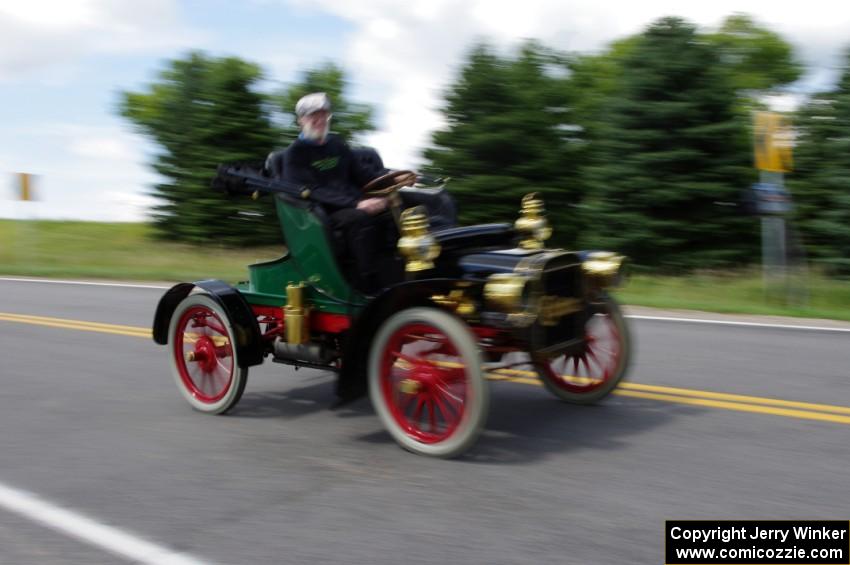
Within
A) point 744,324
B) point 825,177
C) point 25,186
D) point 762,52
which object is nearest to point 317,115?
point 744,324

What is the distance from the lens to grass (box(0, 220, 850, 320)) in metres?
12.4

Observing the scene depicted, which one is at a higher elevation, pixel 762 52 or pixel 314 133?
pixel 762 52

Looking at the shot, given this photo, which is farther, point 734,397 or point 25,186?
point 25,186

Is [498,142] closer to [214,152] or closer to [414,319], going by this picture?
[214,152]

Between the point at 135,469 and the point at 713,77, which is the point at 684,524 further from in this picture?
the point at 713,77

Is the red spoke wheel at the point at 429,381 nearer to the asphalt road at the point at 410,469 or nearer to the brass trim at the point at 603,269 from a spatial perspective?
the asphalt road at the point at 410,469

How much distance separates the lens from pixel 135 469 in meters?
4.84

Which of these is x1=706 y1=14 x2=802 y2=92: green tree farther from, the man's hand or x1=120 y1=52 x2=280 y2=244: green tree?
the man's hand

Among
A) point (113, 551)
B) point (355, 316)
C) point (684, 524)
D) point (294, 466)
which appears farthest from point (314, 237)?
point (684, 524)

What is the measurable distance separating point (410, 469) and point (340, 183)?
6.81ft

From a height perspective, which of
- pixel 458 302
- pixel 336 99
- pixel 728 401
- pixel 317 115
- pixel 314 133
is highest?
pixel 336 99

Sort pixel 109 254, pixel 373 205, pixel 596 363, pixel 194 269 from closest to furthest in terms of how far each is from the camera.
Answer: pixel 373 205 → pixel 596 363 → pixel 194 269 → pixel 109 254

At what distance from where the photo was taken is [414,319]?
15.7ft

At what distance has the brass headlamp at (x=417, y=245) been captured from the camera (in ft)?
16.3
